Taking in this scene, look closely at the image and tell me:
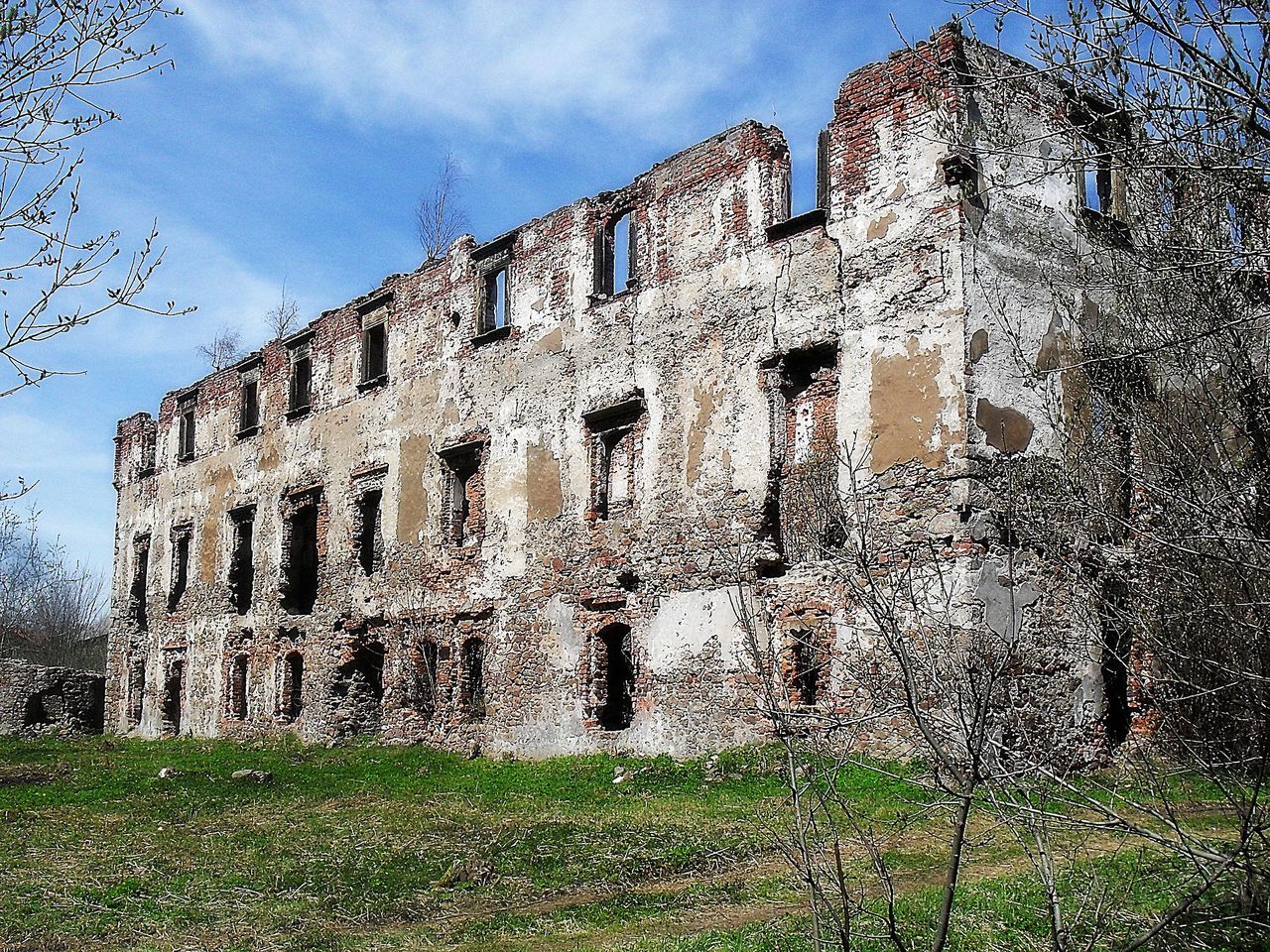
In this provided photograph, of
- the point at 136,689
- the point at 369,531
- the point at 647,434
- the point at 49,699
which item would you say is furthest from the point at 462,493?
the point at 49,699

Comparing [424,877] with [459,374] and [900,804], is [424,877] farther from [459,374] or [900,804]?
[459,374]

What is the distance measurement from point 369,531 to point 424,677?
3027 millimetres

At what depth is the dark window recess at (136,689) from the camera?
80.7 feet

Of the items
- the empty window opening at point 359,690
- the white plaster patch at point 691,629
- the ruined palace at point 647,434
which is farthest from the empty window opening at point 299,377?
the white plaster patch at point 691,629

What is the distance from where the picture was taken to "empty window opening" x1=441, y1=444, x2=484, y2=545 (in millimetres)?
16484

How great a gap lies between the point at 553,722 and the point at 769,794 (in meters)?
4.73

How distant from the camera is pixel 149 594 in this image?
2477 centimetres

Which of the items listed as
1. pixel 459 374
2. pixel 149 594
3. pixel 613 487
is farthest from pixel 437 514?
pixel 149 594

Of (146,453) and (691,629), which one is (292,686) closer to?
(146,453)

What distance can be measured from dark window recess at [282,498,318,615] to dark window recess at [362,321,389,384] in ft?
8.31

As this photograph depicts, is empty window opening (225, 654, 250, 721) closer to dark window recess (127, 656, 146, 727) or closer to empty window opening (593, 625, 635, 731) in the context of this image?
dark window recess (127, 656, 146, 727)

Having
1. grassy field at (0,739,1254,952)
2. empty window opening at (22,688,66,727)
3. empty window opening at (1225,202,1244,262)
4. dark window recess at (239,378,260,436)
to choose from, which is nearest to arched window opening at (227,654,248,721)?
dark window recess at (239,378,260,436)

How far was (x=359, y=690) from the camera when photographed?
18391 mm

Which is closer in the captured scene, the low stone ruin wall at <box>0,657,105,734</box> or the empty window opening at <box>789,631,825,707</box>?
the empty window opening at <box>789,631,825,707</box>
